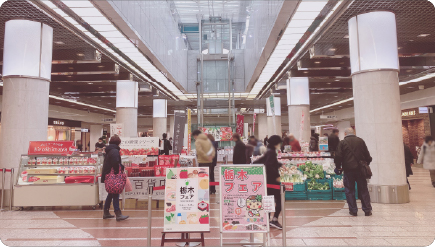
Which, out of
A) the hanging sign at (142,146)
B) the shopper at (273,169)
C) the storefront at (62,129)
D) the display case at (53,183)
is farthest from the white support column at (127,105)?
the storefront at (62,129)

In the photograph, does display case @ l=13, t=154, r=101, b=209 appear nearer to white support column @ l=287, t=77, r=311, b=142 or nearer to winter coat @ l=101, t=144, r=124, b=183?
winter coat @ l=101, t=144, r=124, b=183

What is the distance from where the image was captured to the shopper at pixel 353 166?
19.9 ft

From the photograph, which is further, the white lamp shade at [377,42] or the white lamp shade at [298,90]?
the white lamp shade at [298,90]

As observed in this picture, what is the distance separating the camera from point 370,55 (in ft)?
24.6

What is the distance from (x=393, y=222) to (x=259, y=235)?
2591 mm

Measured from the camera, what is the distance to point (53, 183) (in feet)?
23.0

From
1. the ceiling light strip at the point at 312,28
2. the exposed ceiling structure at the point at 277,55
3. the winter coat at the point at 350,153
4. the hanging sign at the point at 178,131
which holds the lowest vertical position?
the winter coat at the point at 350,153

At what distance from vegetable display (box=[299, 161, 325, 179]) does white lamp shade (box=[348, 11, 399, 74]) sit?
2746 millimetres

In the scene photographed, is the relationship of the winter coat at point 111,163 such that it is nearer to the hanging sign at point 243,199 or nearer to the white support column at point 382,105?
the hanging sign at point 243,199

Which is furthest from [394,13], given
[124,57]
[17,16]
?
[17,16]

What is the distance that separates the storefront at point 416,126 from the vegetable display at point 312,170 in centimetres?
1347

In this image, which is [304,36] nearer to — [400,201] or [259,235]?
[400,201]

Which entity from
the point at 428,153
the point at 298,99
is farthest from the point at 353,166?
the point at 298,99

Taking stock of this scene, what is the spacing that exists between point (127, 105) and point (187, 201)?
11701mm
